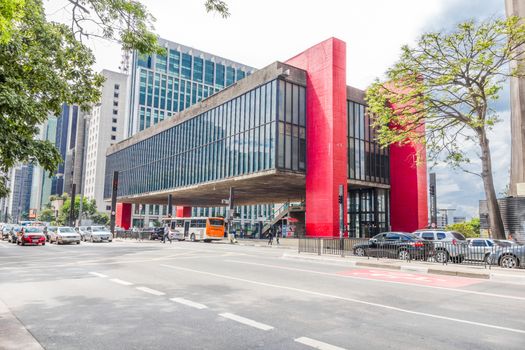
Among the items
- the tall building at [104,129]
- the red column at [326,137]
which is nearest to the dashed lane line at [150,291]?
the red column at [326,137]

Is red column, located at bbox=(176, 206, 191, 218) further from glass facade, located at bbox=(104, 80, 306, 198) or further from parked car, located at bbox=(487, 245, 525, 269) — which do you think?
parked car, located at bbox=(487, 245, 525, 269)

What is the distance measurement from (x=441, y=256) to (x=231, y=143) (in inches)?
1155

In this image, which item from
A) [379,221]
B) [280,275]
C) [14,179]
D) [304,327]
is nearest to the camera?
[304,327]

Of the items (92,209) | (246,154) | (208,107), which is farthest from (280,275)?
(92,209)

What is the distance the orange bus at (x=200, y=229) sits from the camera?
147ft

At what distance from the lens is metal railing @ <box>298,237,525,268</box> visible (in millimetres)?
16109

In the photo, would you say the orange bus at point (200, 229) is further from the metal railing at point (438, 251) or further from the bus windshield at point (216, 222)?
the metal railing at point (438, 251)

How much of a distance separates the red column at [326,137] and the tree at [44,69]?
2658cm

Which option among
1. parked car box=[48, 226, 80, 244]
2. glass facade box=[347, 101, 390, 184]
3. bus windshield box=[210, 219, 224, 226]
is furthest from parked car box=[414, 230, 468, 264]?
bus windshield box=[210, 219, 224, 226]

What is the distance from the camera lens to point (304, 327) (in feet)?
19.6

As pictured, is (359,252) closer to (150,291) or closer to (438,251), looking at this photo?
(438,251)

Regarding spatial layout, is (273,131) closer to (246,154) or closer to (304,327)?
(246,154)

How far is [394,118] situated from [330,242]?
838 centimetres

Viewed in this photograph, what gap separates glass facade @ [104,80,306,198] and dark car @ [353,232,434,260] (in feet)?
52.2
